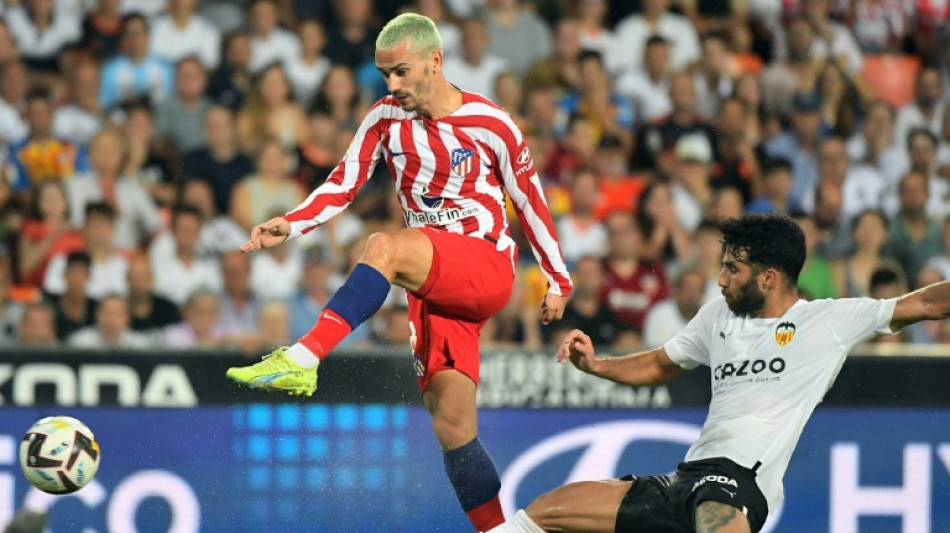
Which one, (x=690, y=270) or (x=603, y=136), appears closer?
(x=690, y=270)

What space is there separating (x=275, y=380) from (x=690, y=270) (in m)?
5.02

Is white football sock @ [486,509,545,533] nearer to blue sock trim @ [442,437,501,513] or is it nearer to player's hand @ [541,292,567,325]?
blue sock trim @ [442,437,501,513]

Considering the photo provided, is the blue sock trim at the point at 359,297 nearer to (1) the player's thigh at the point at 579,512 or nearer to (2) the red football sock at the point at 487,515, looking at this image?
(1) the player's thigh at the point at 579,512

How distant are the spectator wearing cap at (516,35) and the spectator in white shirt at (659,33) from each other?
0.66m

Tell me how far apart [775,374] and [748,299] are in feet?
1.09

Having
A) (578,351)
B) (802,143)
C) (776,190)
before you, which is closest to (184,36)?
(776,190)

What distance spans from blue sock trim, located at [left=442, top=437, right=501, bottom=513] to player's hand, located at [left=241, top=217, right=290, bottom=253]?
1.27 metres

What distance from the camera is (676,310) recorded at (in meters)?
10.4

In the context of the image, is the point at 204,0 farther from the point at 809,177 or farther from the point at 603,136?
the point at 809,177

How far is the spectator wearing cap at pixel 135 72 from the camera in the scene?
37.9 feet

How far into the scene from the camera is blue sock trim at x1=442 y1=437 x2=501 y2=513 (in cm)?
693

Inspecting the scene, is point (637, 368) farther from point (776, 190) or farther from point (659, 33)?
point (659, 33)

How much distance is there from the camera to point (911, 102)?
42.1ft

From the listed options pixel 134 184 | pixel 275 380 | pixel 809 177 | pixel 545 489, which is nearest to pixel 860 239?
pixel 809 177
